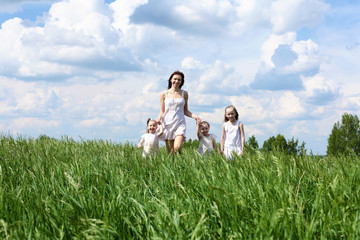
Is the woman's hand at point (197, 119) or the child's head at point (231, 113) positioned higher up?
the child's head at point (231, 113)

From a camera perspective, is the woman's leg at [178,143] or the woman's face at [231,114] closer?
the woman's leg at [178,143]

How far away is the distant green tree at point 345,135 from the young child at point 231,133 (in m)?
9.97

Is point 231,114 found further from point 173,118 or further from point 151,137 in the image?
point 151,137

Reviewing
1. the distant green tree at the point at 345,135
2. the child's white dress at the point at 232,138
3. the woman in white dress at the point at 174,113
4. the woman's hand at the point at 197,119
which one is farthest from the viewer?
the distant green tree at the point at 345,135

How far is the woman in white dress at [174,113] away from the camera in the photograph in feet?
24.5

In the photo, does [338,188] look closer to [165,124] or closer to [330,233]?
[330,233]

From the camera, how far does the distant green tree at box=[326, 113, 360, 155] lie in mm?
16219

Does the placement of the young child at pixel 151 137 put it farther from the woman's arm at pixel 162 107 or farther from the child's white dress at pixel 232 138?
the child's white dress at pixel 232 138

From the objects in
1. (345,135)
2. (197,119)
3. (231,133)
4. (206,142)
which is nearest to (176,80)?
(197,119)

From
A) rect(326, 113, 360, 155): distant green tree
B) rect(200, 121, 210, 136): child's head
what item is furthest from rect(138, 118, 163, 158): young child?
rect(326, 113, 360, 155): distant green tree

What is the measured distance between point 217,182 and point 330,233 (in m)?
1.19

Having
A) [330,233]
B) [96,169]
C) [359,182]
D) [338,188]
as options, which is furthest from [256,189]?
[96,169]

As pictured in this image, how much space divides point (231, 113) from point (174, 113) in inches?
54.6

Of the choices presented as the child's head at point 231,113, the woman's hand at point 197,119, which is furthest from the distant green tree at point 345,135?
the woman's hand at point 197,119
